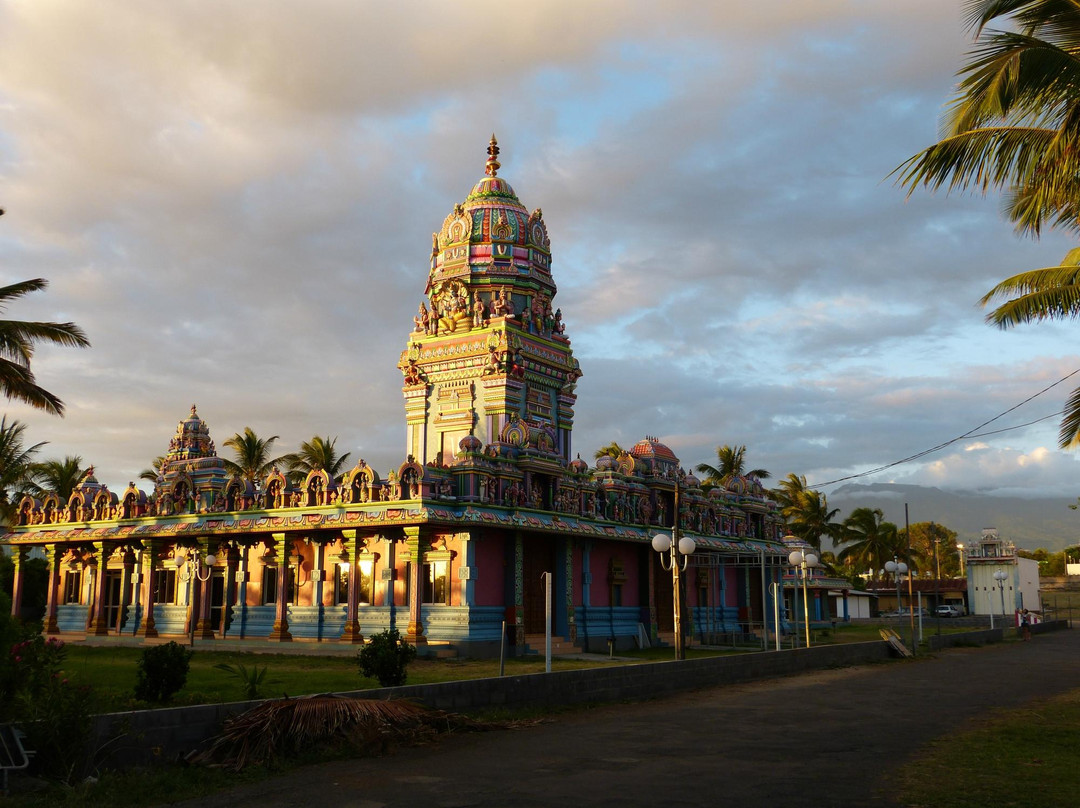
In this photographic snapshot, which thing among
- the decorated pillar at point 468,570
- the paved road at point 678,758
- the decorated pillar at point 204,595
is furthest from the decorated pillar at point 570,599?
the decorated pillar at point 204,595

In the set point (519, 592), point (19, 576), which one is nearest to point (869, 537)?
point (519, 592)

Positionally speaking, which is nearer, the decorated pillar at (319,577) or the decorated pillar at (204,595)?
the decorated pillar at (319,577)

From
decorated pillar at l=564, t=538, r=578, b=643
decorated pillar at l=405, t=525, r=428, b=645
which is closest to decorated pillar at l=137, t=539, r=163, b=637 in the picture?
decorated pillar at l=405, t=525, r=428, b=645

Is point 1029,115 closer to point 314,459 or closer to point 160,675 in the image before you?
point 160,675

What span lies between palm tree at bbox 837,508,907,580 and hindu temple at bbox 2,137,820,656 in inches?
1443

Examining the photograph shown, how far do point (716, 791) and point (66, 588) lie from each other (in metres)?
40.7

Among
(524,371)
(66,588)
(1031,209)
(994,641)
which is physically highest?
(524,371)

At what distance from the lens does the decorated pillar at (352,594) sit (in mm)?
32406

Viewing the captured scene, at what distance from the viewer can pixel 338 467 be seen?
58.2 metres

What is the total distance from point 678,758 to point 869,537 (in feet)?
247

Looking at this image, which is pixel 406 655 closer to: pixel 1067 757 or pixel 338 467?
pixel 1067 757

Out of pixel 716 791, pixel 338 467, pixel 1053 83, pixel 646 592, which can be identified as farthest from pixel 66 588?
pixel 1053 83

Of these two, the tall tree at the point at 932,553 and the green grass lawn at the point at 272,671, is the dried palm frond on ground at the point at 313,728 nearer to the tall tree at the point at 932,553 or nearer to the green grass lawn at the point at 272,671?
the green grass lawn at the point at 272,671

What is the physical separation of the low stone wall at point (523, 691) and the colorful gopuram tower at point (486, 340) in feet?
50.8
